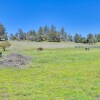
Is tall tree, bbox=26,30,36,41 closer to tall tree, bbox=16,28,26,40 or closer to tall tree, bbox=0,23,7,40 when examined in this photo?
tall tree, bbox=16,28,26,40

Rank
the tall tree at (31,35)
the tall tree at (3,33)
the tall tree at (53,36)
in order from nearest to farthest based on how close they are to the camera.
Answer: the tall tree at (3,33), the tall tree at (53,36), the tall tree at (31,35)

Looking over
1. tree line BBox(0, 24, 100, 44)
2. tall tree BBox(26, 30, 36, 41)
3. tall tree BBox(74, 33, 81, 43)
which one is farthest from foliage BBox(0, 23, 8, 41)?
tall tree BBox(74, 33, 81, 43)

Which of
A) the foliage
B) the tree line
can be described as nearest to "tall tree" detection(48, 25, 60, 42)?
the tree line

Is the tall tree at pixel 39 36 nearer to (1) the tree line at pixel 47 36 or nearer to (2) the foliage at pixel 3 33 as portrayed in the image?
(1) the tree line at pixel 47 36

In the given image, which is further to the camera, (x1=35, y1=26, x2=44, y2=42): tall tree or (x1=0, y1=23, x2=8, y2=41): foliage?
(x1=35, y1=26, x2=44, y2=42): tall tree

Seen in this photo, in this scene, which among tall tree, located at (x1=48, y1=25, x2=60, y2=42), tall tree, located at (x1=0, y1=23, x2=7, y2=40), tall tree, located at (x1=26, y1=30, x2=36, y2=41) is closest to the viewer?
tall tree, located at (x1=0, y1=23, x2=7, y2=40)

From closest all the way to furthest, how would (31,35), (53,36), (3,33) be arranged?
(3,33)
(53,36)
(31,35)

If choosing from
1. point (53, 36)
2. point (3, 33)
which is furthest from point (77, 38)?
point (3, 33)

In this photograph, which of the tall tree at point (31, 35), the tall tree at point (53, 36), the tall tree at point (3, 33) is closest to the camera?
the tall tree at point (3, 33)

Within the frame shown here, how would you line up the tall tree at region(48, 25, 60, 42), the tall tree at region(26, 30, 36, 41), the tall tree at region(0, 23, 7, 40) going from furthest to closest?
the tall tree at region(26, 30, 36, 41) < the tall tree at region(48, 25, 60, 42) < the tall tree at region(0, 23, 7, 40)

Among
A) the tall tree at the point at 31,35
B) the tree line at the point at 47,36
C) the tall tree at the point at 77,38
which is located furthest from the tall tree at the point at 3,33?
the tall tree at the point at 77,38

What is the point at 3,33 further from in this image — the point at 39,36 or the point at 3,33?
the point at 39,36

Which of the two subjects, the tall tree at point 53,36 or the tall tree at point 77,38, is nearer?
the tall tree at point 53,36

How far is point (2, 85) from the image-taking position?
64.2 feet
